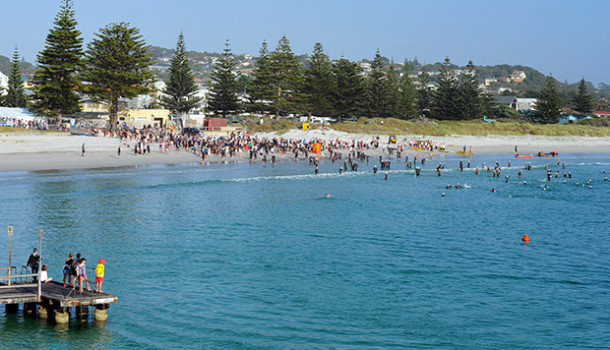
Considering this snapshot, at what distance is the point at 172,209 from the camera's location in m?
40.8

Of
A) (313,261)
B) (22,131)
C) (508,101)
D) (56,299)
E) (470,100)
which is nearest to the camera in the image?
(56,299)

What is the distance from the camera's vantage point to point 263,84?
313 feet

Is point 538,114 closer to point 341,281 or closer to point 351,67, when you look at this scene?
point 351,67

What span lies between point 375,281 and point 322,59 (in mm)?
77678

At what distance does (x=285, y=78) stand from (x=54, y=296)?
256 feet

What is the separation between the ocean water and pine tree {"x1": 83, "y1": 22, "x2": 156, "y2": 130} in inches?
877

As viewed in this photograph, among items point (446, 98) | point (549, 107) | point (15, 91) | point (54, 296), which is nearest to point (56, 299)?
point (54, 296)

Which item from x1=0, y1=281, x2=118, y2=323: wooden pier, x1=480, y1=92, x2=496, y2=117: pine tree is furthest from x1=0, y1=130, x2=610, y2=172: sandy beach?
x1=480, y1=92, x2=496, y2=117: pine tree

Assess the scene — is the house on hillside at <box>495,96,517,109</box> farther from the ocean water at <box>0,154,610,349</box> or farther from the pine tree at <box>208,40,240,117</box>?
the ocean water at <box>0,154,610,349</box>

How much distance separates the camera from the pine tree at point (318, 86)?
96750 mm

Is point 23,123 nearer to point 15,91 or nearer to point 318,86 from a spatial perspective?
Result: point 15,91

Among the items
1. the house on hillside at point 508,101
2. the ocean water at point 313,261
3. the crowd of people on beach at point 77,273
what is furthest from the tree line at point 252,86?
the crowd of people on beach at point 77,273

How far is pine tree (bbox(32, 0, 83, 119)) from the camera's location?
71.2 m

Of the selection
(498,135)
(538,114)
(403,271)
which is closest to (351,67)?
(498,135)
